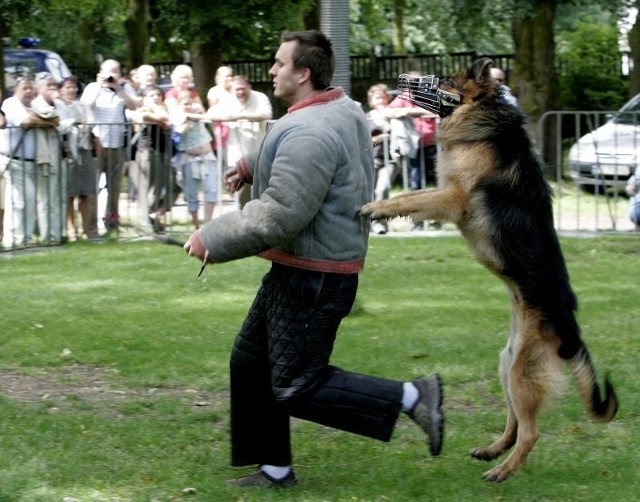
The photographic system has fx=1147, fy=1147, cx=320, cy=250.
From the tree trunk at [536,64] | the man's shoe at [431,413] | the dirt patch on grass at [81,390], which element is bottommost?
the dirt patch on grass at [81,390]

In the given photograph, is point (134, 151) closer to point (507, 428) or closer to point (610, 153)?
point (610, 153)

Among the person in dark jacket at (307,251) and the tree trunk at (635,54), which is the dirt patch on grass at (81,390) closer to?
the person in dark jacket at (307,251)

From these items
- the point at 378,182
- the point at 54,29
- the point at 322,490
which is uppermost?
the point at 54,29

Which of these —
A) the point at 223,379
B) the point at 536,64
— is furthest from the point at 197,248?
the point at 536,64

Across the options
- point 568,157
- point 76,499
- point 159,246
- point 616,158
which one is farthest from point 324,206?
point 568,157

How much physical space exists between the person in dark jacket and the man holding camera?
27.6 ft

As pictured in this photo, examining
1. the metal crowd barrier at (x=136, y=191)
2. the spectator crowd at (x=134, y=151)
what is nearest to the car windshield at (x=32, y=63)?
the spectator crowd at (x=134, y=151)

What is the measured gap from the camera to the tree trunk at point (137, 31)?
27047mm

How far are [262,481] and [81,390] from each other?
2103 mm

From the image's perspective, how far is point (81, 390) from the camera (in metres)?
7.12

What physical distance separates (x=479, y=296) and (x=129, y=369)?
11.9 feet

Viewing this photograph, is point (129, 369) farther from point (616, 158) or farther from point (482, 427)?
point (616, 158)

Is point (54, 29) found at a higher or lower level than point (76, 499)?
higher

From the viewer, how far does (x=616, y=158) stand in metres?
14.0
